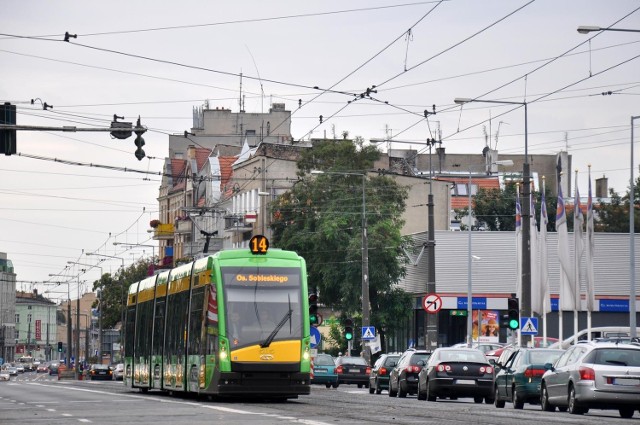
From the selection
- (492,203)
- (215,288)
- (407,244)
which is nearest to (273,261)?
(215,288)

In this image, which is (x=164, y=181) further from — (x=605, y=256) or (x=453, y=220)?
(x=605, y=256)

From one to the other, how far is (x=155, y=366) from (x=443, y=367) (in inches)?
283

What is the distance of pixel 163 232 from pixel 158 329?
80.8m

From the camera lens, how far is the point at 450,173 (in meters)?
119

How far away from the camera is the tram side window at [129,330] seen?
1654 inches

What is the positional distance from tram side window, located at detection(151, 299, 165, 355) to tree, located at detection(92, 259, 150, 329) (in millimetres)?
80115

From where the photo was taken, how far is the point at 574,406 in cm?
2692

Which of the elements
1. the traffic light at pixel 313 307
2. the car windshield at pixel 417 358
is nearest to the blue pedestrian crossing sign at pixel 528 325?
the car windshield at pixel 417 358

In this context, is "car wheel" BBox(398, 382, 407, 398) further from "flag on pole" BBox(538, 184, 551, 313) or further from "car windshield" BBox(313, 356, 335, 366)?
"car windshield" BBox(313, 356, 335, 366)

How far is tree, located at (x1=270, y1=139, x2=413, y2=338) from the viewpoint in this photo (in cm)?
7138

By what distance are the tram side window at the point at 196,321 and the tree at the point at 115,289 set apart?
8558cm

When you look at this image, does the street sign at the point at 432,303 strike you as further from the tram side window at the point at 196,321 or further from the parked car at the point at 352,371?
the tram side window at the point at 196,321

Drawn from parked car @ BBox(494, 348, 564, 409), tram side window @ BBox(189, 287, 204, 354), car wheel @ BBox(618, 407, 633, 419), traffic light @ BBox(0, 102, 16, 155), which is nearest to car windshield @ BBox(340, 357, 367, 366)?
parked car @ BBox(494, 348, 564, 409)

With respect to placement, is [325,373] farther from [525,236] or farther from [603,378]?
[603,378]
